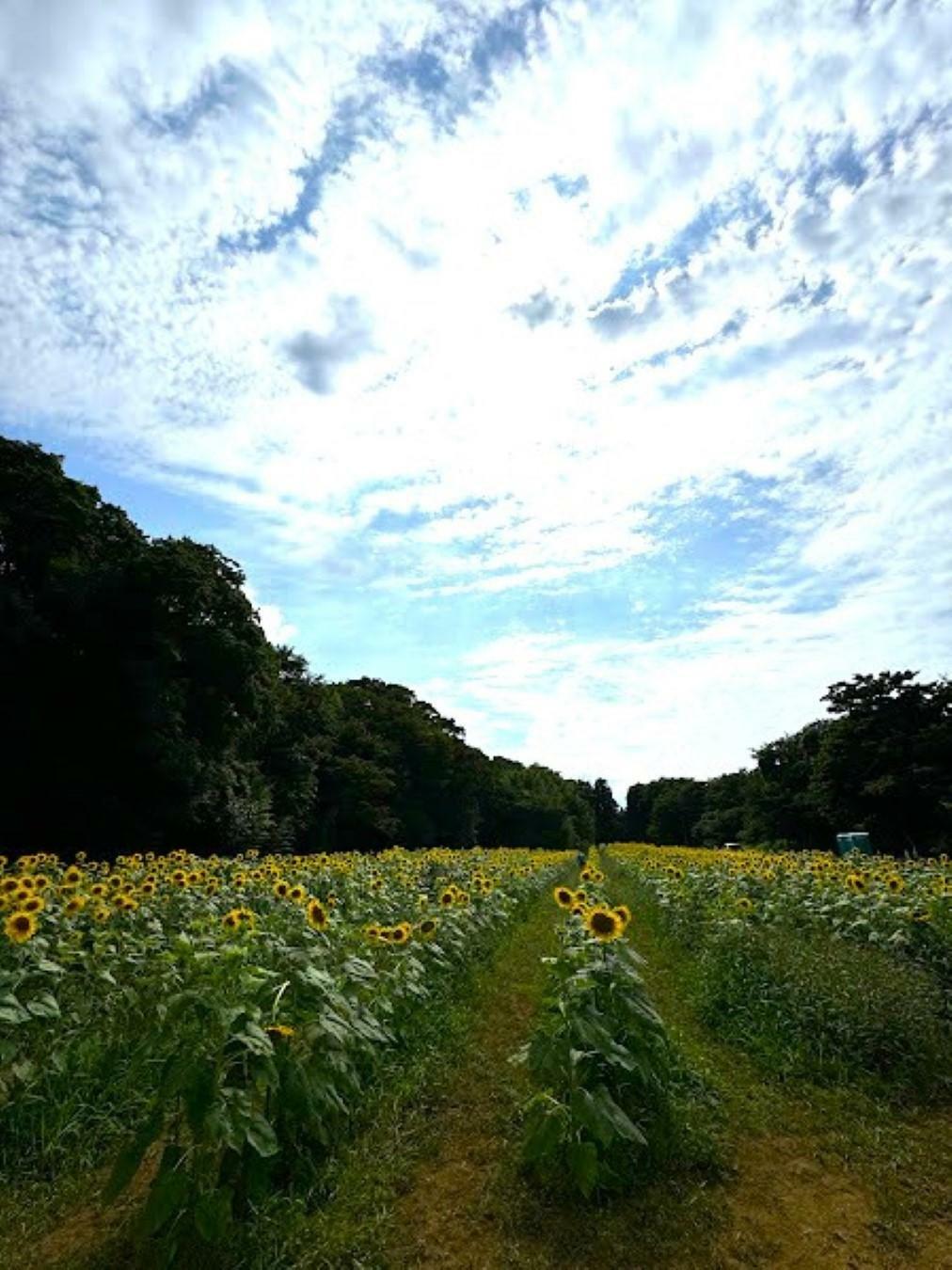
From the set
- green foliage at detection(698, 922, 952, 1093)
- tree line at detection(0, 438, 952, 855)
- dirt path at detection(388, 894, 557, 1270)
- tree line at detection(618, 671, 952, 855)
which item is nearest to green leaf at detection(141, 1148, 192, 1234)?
dirt path at detection(388, 894, 557, 1270)

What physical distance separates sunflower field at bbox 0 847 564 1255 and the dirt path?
0.51 metres

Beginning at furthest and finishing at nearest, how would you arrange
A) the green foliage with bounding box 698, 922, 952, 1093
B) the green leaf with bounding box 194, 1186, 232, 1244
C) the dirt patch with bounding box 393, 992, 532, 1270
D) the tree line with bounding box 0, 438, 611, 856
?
the tree line with bounding box 0, 438, 611, 856 < the green foliage with bounding box 698, 922, 952, 1093 < the dirt patch with bounding box 393, 992, 532, 1270 < the green leaf with bounding box 194, 1186, 232, 1244

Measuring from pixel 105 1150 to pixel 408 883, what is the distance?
7.13 meters

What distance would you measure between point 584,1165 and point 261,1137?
4.79 feet

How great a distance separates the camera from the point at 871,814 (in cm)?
3900

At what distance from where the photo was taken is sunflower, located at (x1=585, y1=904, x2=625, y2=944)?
466cm

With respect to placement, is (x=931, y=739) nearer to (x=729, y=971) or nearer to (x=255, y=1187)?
(x=729, y=971)

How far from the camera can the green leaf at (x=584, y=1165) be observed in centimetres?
331

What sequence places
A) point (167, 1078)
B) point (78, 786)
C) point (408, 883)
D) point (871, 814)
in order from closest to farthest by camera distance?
point (167, 1078) → point (408, 883) → point (78, 786) → point (871, 814)

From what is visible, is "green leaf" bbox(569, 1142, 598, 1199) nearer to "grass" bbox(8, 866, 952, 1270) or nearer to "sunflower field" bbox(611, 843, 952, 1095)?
"grass" bbox(8, 866, 952, 1270)

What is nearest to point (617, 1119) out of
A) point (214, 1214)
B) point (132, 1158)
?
point (214, 1214)

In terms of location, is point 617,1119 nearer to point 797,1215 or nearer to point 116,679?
point 797,1215

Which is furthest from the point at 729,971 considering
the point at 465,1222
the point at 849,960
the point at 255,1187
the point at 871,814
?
the point at 871,814

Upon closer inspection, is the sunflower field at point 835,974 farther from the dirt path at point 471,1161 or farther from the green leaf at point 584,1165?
the green leaf at point 584,1165
